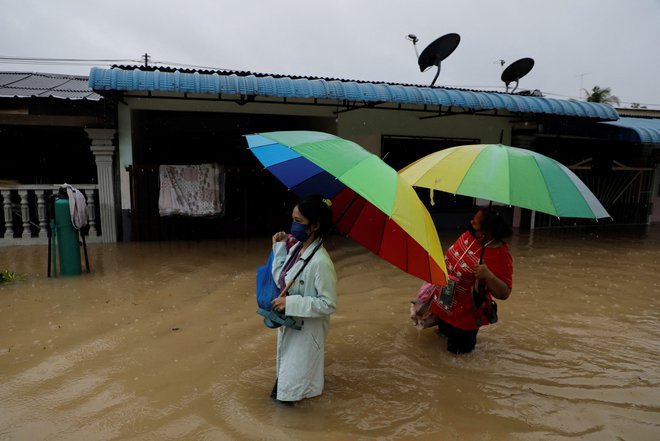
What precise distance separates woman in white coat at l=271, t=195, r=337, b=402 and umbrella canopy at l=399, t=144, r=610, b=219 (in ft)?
3.07

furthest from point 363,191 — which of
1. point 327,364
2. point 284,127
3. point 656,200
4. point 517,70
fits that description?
point 656,200

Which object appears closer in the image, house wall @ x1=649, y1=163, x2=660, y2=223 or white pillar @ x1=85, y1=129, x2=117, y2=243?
white pillar @ x1=85, y1=129, x2=117, y2=243

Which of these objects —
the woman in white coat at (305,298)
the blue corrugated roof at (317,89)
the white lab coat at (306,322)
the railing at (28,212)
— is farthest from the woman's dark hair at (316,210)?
the railing at (28,212)

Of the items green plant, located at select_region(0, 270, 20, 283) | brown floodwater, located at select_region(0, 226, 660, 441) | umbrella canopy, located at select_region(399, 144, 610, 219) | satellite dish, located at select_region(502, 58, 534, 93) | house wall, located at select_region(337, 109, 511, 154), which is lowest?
brown floodwater, located at select_region(0, 226, 660, 441)

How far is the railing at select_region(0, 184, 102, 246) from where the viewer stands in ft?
24.5

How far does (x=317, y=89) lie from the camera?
23.6 ft

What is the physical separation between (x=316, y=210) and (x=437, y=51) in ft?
25.3

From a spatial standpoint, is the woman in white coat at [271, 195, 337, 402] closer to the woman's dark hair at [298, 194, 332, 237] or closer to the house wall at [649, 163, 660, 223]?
the woman's dark hair at [298, 194, 332, 237]

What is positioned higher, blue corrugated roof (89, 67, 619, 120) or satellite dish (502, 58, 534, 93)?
satellite dish (502, 58, 534, 93)

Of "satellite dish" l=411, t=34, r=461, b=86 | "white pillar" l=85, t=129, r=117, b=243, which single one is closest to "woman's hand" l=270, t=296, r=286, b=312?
"white pillar" l=85, t=129, r=117, b=243

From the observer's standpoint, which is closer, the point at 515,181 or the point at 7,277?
the point at 515,181

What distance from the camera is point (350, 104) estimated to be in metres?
8.81

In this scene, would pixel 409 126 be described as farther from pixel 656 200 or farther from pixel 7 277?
pixel 656 200

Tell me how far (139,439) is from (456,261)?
256 cm
